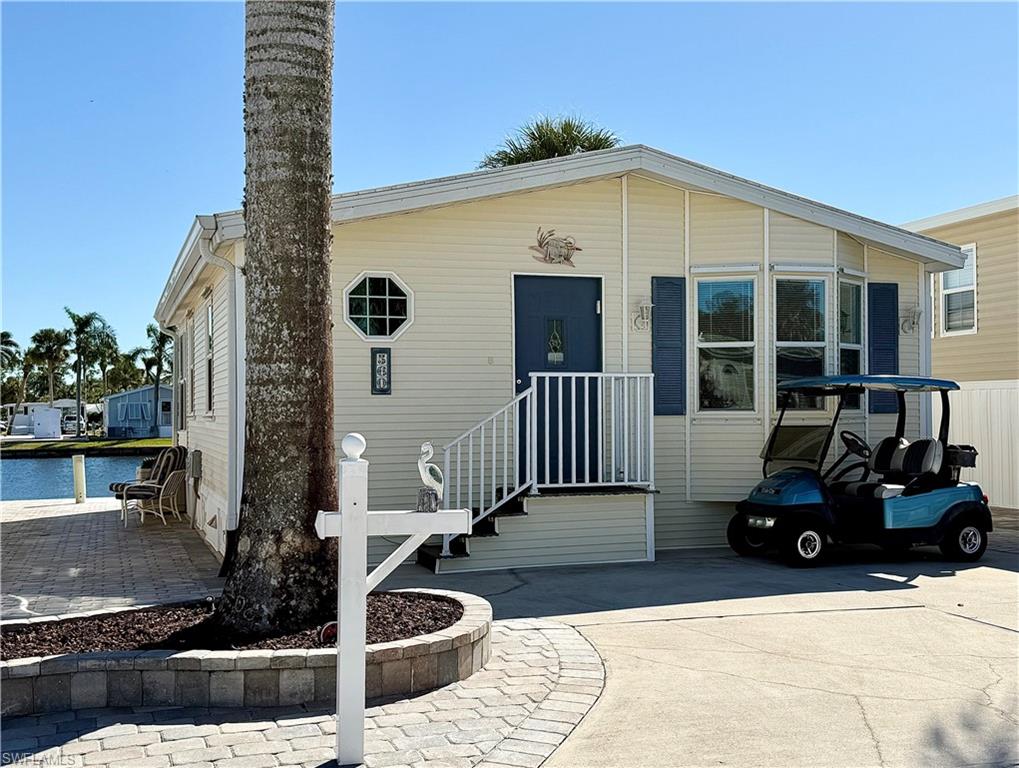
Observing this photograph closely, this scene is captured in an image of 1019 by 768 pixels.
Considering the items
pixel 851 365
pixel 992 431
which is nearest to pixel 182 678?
pixel 851 365

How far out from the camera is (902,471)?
353 inches

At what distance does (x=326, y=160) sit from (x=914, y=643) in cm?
458

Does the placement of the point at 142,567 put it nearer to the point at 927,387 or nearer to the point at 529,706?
the point at 529,706

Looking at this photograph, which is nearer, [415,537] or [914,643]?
[415,537]

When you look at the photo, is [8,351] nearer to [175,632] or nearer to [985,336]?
[985,336]

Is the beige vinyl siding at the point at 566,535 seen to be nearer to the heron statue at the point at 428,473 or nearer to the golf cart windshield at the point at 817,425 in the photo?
the golf cart windshield at the point at 817,425

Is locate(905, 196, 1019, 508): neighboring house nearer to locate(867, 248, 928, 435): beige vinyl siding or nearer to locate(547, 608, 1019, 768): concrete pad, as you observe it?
locate(867, 248, 928, 435): beige vinyl siding

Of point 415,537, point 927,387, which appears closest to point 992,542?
point 927,387

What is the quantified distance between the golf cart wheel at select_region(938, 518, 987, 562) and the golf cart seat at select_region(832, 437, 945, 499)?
59 centimetres

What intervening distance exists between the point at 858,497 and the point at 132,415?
5193cm

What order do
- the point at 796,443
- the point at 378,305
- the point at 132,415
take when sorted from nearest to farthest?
the point at 378,305 < the point at 796,443 < the point at 132,415

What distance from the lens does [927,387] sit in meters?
9.17

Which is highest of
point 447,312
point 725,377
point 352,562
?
point 447,312

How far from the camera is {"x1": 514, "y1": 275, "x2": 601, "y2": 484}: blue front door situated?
9.38 m
